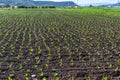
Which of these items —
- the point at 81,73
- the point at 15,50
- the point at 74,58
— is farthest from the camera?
the point at 15,50

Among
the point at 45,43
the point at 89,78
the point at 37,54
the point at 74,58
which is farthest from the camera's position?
the point at 45,43

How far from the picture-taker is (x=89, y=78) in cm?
777

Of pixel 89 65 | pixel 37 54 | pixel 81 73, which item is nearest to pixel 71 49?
pixel 37 54

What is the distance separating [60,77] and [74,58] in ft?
8.28

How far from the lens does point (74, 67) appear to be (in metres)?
9.09

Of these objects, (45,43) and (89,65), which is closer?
(89,65)

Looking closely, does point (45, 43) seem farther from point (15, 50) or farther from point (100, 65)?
point (100, 65)

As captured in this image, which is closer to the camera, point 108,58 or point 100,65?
point 100,65

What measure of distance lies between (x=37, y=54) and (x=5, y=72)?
283 cm

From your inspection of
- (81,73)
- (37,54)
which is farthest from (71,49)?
(81,73)

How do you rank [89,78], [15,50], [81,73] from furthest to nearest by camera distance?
[15,50], [81,73], [89,78]

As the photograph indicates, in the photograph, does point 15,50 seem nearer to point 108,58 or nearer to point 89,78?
point 108,58

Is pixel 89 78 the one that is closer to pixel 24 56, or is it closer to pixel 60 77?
pixel 60 77

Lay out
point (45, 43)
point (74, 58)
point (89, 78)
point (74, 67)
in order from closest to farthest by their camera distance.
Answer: point (89, 78) < point (74, 67) < point (74, 58) < point (45, 43)
